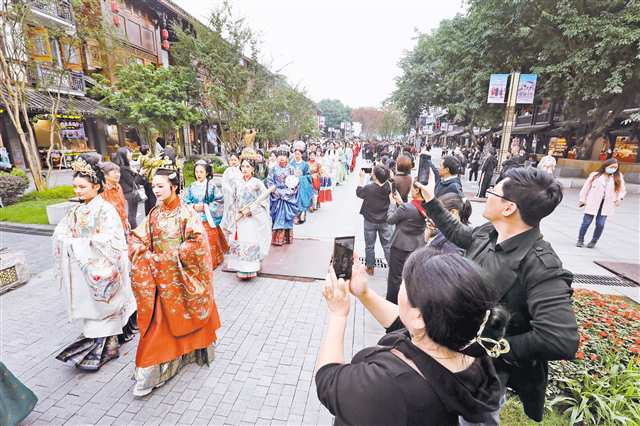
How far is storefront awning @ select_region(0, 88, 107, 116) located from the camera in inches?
473

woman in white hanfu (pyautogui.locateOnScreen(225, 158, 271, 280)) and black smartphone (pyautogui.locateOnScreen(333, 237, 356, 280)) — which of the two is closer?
black smartphone (pyautogui.locateOnScreen(333, 237, 356, 280))

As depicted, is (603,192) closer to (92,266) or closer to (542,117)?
(92,266)

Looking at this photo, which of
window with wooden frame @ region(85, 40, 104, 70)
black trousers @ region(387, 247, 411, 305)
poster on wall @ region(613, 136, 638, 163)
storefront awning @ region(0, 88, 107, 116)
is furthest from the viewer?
poster on wall @ region(613, 136, 638, 163)

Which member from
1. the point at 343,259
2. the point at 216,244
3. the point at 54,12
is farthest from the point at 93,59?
the point at 343,259

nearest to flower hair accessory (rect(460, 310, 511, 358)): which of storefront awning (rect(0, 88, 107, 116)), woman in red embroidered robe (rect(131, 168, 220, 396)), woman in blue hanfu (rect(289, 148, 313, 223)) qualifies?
woman in red embroidered robe (rect(131, 168, 220, 396))

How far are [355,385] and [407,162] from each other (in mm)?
3374

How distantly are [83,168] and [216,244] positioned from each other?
9.17ft

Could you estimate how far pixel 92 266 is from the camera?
2.76 m

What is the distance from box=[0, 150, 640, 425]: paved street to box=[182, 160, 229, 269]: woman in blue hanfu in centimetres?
55

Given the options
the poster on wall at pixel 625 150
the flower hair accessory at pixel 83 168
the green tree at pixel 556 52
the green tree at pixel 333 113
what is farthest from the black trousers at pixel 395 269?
the green tree at pixel 333 113

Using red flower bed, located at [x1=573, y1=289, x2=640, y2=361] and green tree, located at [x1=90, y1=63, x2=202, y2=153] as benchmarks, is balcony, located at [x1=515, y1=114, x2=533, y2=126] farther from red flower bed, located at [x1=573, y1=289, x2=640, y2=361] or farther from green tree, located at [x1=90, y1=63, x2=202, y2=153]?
red flower bed, located at [x1=573, y1=289, x2=640, y2=361]

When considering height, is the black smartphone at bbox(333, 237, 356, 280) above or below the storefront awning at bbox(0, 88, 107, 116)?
below

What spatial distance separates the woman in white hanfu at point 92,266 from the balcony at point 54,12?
10.3 metres

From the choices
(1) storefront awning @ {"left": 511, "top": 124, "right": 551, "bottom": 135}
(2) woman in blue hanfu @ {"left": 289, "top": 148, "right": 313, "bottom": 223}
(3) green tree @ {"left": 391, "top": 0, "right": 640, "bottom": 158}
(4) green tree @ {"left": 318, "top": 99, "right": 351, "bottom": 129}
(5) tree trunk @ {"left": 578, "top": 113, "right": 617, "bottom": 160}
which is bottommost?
(2) woman in blue hanfu @ {"left": 289, "top": 148, "right": 313, "bottom": 223}
